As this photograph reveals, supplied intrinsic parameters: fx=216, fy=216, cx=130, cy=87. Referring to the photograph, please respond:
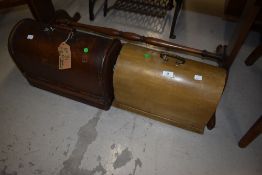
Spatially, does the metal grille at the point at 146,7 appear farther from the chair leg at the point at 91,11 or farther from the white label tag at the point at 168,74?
the white label tag at the point at 168,74

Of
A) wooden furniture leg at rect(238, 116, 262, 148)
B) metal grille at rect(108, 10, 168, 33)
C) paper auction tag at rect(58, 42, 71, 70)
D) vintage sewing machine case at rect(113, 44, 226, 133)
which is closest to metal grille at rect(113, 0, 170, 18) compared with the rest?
metal grille at rect(108, 10, 168, 33)

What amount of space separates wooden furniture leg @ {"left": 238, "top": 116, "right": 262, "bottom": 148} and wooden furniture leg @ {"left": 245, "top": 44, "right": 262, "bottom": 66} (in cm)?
79

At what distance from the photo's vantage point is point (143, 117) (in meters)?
1.61

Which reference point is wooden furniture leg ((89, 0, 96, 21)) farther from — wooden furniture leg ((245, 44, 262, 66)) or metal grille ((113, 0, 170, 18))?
wooden furniture leg ((245, 44, 262, 66))

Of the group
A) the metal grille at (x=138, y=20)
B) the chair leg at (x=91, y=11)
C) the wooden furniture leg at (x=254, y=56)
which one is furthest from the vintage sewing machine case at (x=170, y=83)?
the chair leg at (x=91, y=11)

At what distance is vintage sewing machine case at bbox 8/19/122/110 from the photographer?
4.35 ft

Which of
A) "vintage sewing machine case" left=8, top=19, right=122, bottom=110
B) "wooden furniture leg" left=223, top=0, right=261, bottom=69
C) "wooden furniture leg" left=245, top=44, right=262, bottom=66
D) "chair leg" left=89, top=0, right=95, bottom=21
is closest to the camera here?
"wooden furniture leg" left=223, top=0, right=261, bottom=69

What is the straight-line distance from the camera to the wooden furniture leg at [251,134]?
1.28m

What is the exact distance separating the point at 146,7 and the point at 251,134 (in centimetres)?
160

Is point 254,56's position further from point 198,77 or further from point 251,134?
point 198,77

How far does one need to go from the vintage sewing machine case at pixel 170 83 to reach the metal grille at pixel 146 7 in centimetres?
103

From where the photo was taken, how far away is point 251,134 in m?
1.35

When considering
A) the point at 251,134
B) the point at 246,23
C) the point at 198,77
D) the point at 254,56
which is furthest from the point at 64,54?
the point at 254,56

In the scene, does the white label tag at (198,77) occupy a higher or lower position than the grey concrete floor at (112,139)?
higher
